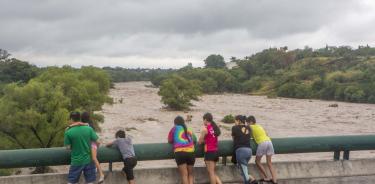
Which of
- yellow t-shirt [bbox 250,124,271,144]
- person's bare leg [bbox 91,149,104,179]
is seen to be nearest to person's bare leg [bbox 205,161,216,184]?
yellow t-shirt [bbox 250,124,271,144]

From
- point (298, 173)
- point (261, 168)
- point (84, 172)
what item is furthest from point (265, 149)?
point (84, 172)

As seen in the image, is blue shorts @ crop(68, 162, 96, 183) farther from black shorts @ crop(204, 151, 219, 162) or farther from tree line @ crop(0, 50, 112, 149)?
tree line @ crop(0, 50, 112, 149)

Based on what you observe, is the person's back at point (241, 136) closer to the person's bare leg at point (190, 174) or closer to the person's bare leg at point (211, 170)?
the person's bare leg at point (211, 170)

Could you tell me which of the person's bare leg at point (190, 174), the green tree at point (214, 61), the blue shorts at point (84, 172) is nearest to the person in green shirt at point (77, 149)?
the blue shorts at point (84, 172)

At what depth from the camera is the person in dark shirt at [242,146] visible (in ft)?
22.1

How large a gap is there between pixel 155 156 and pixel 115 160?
0.54 meters

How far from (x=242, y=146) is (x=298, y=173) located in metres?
1.01

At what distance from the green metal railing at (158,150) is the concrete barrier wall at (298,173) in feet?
0.67

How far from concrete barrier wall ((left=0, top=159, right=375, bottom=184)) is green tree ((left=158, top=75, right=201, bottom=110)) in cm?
6145

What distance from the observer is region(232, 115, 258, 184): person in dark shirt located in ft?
22.1

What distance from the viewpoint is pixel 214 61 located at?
19850cm

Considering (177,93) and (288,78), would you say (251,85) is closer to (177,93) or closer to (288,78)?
(288,78)

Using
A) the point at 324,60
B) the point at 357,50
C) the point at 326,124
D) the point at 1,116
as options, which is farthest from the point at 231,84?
the point at 1,116

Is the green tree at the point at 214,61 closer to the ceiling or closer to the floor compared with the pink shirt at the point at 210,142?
closer to the ceiling
